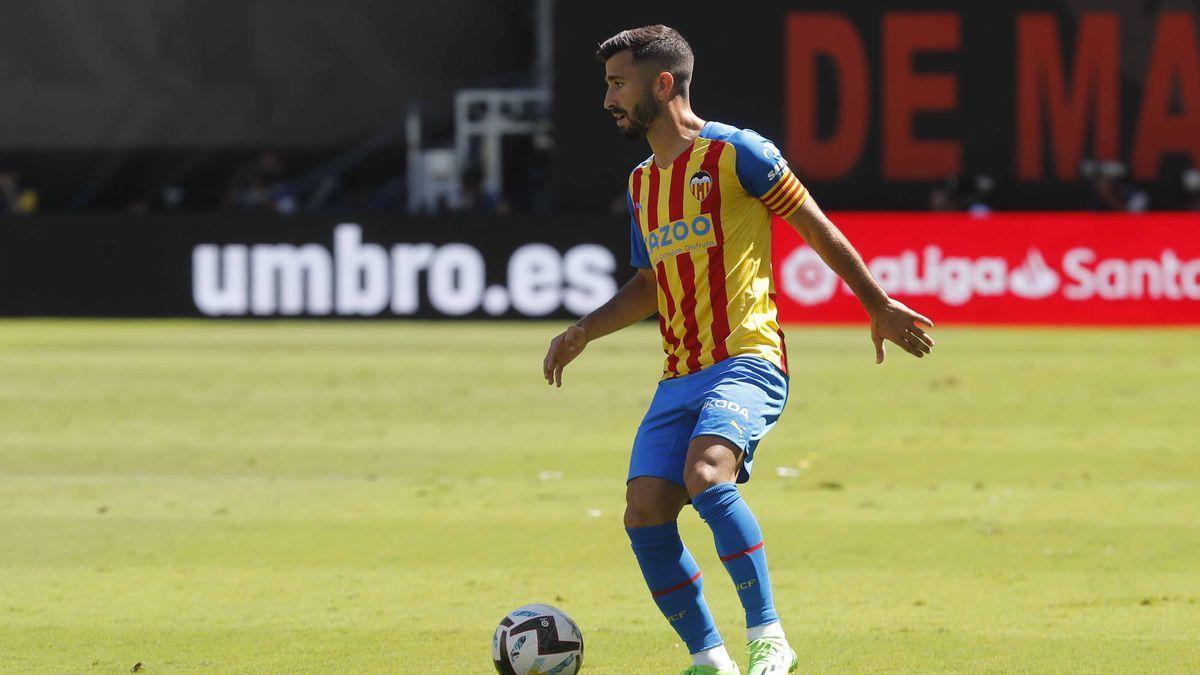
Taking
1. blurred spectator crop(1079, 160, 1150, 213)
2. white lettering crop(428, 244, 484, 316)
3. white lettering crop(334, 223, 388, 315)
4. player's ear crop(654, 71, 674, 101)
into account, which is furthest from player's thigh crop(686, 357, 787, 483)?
blurred spectator crop(1079, 160, 1150, 213)

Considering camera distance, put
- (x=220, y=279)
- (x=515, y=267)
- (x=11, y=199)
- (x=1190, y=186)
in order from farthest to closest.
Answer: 1. (x=11, y=199)
2. (x=1190, y=186)
3. (x=220, y=279)
4. (x=515, y=267)

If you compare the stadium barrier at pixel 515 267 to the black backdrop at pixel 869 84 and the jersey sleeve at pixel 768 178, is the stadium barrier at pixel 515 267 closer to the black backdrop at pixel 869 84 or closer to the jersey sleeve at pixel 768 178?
the black backdrop at pixel 869 84

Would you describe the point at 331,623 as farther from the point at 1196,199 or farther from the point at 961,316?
the point at 1196,199

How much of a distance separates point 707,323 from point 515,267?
58.0 feet

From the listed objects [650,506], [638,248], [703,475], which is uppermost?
[638,248]

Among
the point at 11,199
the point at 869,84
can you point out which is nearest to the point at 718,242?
the point at 869,84

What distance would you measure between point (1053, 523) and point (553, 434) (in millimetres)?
4679

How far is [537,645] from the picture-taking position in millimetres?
5996

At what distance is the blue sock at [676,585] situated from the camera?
5875 mm

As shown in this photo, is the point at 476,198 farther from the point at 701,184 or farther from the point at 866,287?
the point at 866,287

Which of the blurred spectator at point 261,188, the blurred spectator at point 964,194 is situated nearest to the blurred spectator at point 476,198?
the blurred spectator at point 261,188

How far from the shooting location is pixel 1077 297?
22.5 m

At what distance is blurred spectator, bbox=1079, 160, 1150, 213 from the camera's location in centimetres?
2570

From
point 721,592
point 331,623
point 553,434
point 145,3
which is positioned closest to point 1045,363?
point 553,434
